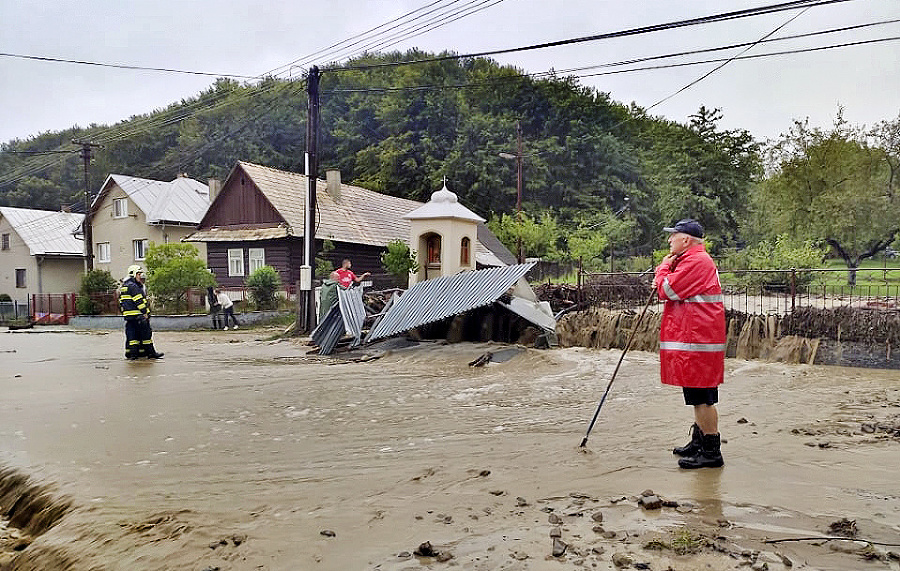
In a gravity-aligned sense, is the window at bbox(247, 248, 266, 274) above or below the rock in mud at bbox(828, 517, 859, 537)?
above

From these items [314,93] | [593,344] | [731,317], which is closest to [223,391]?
[593,344]

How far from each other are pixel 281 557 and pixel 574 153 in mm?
45891

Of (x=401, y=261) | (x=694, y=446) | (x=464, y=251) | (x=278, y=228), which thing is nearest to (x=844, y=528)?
(x=694, y=446)

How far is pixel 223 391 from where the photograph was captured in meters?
9.03

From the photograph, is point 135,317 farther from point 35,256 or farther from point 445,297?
point 35,256

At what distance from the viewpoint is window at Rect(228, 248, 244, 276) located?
28.8m

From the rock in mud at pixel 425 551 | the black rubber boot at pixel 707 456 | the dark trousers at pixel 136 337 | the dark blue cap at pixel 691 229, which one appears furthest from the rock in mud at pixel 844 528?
the dark trousers at pixel 136 337

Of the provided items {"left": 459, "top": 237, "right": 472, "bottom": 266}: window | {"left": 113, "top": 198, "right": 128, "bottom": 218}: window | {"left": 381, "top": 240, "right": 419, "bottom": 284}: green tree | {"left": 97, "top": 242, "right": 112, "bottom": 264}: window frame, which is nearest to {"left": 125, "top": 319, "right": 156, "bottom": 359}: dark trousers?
{"left": 381, "top": 240, "right": 419, "bottom": 284}: green tree

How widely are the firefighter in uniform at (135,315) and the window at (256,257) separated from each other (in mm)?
15243

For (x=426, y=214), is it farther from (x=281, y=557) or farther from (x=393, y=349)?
(x=281, y=557)

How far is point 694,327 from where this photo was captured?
486 centimetres

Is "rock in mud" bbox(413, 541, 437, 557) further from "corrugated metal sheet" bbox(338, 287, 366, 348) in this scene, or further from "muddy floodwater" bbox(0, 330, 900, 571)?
"corrugated metal sheet" bbox(338, 287, 366, 348)

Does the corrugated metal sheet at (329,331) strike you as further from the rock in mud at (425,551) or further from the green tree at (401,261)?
the rock in mud at (425,551)

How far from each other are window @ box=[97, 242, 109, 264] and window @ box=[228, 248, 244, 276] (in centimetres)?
1296
